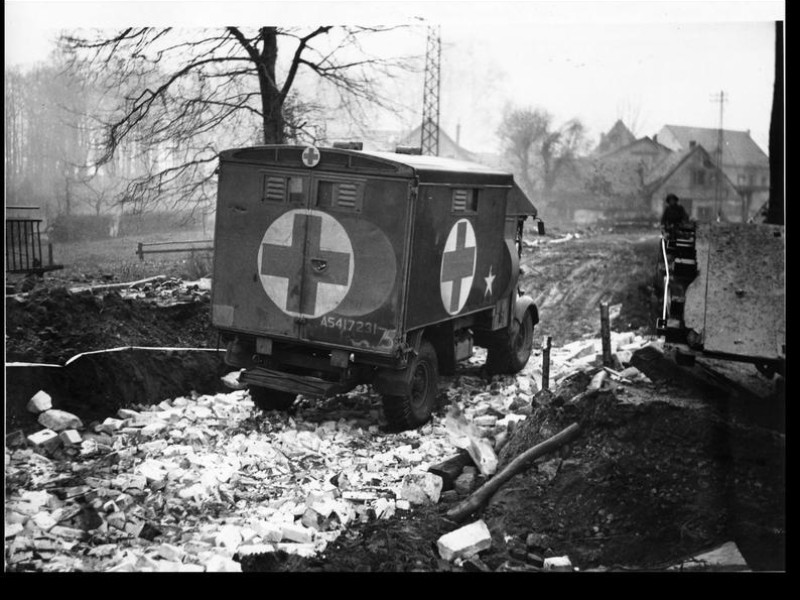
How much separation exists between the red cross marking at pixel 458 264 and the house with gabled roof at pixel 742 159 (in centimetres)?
208

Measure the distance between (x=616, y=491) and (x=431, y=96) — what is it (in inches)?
147

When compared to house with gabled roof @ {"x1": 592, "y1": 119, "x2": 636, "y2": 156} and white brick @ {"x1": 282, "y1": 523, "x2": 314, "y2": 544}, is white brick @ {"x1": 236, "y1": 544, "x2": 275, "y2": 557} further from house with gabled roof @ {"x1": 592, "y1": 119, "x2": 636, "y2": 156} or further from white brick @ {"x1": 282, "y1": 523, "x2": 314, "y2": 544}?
house with gabled roof @ {"x1": 592, "y1": 119, "x2": 636, "y2": 156}

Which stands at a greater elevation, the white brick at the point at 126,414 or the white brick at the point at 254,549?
the white brick at the point at 126,414

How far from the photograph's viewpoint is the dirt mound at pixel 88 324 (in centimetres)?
600

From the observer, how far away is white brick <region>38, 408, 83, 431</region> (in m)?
5.93

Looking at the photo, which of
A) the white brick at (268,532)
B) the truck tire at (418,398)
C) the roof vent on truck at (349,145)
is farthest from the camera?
the truck tire at (418,398)

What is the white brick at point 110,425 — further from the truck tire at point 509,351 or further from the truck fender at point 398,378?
the truck tire at point 509,351

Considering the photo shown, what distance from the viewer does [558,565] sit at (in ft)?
16.4

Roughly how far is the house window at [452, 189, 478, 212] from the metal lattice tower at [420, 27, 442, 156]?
582mm

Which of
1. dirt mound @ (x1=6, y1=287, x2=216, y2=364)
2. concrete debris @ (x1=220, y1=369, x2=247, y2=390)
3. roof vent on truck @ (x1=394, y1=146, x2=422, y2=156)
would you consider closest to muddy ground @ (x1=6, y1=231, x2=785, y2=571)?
dirt mound @ (x1=6, y1=287, x2=216, y2=364)

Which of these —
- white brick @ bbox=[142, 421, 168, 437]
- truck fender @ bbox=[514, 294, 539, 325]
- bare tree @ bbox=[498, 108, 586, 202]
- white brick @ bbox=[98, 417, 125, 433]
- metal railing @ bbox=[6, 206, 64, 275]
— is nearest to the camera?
metal railing @ bbox=[6, 206, 64, 275]

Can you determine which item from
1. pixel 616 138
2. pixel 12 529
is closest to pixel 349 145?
pixel 616 138

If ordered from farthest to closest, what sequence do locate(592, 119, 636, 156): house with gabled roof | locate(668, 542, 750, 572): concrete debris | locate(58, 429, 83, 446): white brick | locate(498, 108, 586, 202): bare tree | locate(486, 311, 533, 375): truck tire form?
locate(486, 311, 533, 375): truck tire
locate(498, 108, 586, 202): bare tree
locate(592, 119, 636, 156): house with gabled roof
locate(58, 429, 83, 446): white brick
locate(668, 542, 750, 572): concrete debris

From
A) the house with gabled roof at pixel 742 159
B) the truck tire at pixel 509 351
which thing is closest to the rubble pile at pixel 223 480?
the truck tire at pixel 509 351
